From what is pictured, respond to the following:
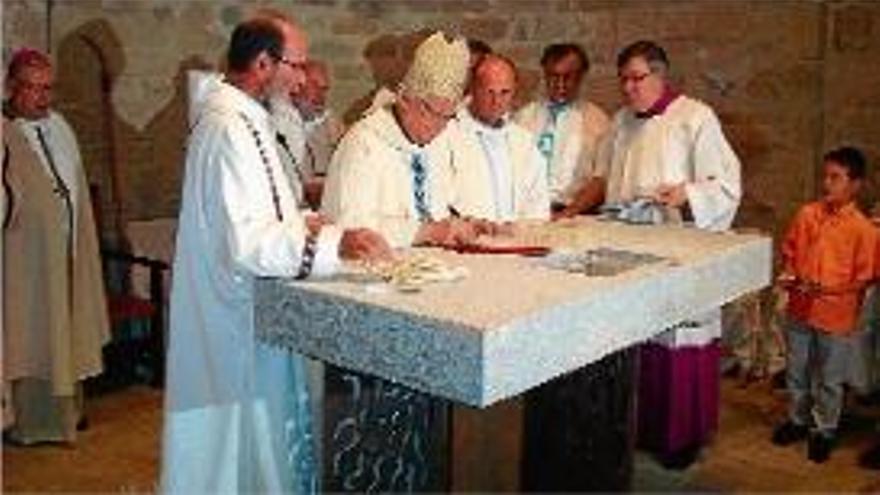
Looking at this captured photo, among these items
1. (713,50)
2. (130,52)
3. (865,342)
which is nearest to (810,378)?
(865,342)

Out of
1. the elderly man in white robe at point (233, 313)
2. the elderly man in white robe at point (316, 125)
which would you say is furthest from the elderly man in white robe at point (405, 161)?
the elderly man in white robe at point (316, 125)

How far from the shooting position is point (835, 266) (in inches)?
201

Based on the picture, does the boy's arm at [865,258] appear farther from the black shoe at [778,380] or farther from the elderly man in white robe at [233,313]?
the elderly man in white robe at [233,313]

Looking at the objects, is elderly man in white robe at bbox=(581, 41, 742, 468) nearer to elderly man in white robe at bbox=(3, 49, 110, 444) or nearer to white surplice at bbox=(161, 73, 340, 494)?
white surplice at bbox=(161, 73, 340, 494)

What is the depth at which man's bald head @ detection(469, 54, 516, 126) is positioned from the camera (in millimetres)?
Answer: 4398

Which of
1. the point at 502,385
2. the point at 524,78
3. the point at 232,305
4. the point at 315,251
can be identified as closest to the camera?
the point at 502,385

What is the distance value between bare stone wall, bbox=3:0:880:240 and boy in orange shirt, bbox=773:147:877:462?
51.8 inches

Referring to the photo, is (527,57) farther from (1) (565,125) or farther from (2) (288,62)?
(2) (288,62)

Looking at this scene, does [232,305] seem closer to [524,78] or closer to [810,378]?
[810,378]

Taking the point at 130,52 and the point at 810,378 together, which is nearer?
the point at 810,378

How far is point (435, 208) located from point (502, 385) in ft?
4.42

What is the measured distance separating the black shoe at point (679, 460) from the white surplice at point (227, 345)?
2.11 m

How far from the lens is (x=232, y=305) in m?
3.24

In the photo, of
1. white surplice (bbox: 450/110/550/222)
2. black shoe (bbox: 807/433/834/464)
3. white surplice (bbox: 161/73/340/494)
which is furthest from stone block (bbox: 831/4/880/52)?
white surplice (bbox: 161/73/340/494)
